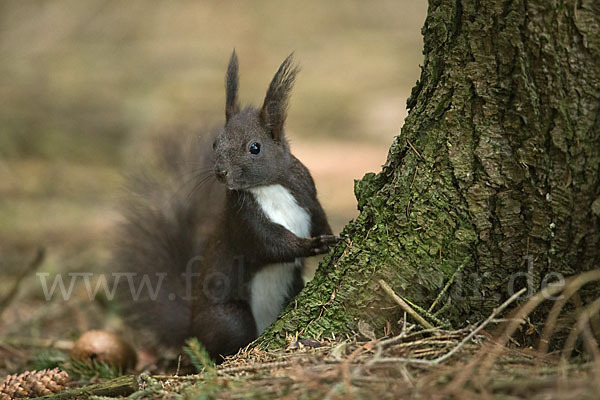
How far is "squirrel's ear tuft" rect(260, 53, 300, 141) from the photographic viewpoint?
7.39ft

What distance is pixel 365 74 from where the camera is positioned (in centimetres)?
843

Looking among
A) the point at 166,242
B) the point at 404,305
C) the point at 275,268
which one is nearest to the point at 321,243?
the point at 275,268

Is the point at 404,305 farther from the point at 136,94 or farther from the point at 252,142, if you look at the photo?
the point at 136,94

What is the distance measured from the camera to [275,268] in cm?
259

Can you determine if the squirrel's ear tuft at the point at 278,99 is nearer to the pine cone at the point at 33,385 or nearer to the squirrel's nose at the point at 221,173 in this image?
the squirrel's nose at the point at 221,173

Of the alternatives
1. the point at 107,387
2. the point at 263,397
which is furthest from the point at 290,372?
the point at 107,387

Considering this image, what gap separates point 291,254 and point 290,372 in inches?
31.0

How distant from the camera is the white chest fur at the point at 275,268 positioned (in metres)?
2.45

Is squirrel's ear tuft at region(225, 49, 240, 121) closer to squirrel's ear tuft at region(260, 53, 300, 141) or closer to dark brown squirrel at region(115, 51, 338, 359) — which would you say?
dark brown squirrel at region(115, 51, 338, 359)

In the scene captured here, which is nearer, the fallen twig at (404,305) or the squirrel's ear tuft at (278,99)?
the fallen twig at (404,305)

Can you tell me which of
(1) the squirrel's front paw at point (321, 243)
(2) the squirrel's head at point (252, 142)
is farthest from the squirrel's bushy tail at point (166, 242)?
(1) the squirrel's front paw at point (321, 243)

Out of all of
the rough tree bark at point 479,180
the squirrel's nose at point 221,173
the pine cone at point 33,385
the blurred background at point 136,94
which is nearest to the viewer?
the rough tree bark at point 479,180

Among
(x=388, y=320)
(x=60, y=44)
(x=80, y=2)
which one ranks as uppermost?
(x=80, y=2)

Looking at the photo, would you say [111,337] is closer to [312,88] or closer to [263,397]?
[263,397]
